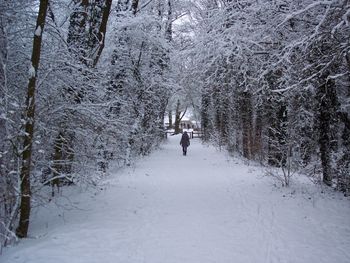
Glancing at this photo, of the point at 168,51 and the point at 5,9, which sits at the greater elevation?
the point at 168,51

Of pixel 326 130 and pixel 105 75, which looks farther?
pixel 326 130

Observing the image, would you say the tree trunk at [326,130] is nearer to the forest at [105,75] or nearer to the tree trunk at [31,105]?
the forest at [105,75]

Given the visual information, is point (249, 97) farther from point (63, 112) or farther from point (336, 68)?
point (63, 112)

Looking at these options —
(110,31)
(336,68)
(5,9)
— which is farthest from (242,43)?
(110,31)

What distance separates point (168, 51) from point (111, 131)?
35.7 feet

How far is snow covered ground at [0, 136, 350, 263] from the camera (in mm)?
5516

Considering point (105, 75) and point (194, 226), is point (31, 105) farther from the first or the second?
point (105, 75)

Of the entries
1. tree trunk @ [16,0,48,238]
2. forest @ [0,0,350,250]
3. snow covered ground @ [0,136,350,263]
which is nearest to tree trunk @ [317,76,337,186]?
forest @ [0,0,350,250]

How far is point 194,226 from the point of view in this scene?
22.9ft

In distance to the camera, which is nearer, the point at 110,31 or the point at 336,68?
the point at 336,68

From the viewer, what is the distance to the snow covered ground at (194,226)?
552cm

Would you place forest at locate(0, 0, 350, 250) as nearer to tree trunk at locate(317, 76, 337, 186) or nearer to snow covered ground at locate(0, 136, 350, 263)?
tree trunk at locate(317, 76, 337, 186)

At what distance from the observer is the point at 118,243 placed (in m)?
6.07

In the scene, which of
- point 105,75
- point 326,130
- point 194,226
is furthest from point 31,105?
point 326,130
